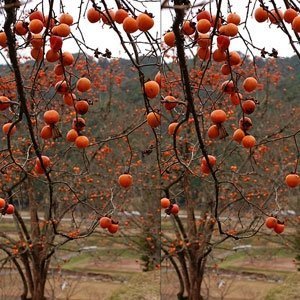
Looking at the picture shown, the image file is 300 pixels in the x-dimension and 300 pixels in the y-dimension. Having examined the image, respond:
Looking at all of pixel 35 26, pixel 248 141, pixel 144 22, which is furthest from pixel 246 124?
pixel 35 26

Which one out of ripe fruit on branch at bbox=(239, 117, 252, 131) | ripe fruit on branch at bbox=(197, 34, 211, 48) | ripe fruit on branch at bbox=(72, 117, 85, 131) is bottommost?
ripe fruit on branch at bbox=(239, 117, 252, 131)

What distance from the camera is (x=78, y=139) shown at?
84 centimetres

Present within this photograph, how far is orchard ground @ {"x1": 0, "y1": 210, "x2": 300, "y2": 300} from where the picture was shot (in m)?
3.47

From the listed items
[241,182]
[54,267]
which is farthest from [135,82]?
[54,267]

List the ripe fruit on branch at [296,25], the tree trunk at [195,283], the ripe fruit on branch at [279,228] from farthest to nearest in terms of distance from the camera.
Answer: the tree trunk at [195,283] < the ripe fruit on branch at [279,228] < the ripe fruit on branch at [296,25]

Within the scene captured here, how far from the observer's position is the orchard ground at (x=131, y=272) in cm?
347

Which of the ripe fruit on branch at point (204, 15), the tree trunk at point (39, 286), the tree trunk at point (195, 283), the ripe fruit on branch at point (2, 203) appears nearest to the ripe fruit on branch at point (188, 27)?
the ripe fruit on branch at point (204, 15)

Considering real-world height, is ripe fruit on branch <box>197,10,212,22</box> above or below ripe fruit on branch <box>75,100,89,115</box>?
above

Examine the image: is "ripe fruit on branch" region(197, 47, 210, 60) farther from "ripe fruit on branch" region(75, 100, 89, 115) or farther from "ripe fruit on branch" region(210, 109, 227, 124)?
"ripe fruit on branch" region(75, 100, 89, 115)

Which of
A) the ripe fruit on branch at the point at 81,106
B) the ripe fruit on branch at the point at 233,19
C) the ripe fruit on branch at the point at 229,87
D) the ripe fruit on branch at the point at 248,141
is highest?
the ripe fruit on branch at the point at 233,19

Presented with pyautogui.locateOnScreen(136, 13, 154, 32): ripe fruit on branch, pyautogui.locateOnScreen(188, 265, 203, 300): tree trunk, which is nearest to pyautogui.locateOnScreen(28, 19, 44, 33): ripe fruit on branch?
pyautogui.locateOnScreen(136, 13, 154, 32): ripe fruit on branch

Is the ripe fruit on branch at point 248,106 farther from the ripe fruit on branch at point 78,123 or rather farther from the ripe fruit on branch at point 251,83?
the ripe fruit on branch at point 78,123

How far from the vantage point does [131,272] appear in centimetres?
348

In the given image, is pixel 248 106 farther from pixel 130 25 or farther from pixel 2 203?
pixel 2 203
